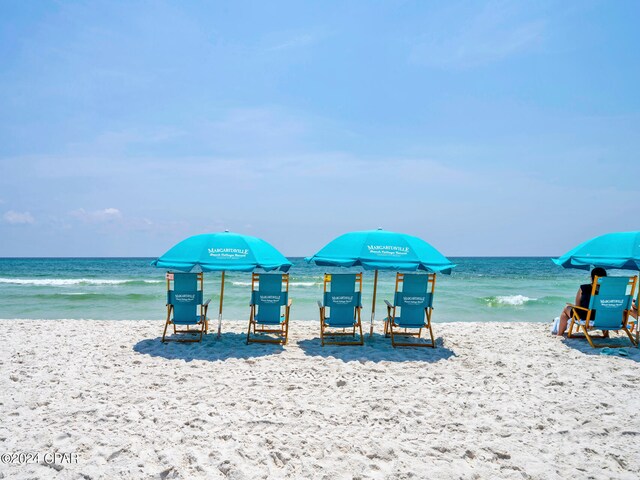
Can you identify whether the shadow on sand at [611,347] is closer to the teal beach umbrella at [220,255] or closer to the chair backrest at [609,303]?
the chair backrest at [609,303]

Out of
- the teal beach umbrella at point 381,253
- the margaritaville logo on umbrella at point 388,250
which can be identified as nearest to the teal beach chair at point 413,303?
the teal beach umbrella at point 381,253

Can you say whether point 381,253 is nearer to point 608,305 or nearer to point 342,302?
point 342,302

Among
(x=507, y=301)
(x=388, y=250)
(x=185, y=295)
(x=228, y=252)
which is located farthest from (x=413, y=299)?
(x=507, y=301)

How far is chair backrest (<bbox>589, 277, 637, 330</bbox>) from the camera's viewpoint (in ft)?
21.7

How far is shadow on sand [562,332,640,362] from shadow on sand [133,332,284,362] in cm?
472

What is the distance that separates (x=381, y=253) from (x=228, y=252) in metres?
2.24

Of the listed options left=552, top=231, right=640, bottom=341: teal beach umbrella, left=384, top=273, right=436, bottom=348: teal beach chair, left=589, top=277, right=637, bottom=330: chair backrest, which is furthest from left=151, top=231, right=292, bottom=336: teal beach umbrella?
left=589, top=277, right=637, bottom=330: chair backrest

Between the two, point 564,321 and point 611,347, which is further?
point 564,321

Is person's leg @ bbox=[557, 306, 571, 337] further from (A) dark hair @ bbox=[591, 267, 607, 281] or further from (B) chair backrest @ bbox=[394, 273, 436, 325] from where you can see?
(B) chair backrest @ bbox=[394, 273, 436, 325]

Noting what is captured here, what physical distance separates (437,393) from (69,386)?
13.2 feet

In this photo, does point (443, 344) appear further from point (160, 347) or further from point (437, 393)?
point (160, 347)

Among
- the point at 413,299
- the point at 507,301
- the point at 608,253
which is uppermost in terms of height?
the point at 608,253

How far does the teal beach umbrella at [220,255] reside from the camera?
6012mm

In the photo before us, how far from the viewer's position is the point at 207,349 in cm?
632
